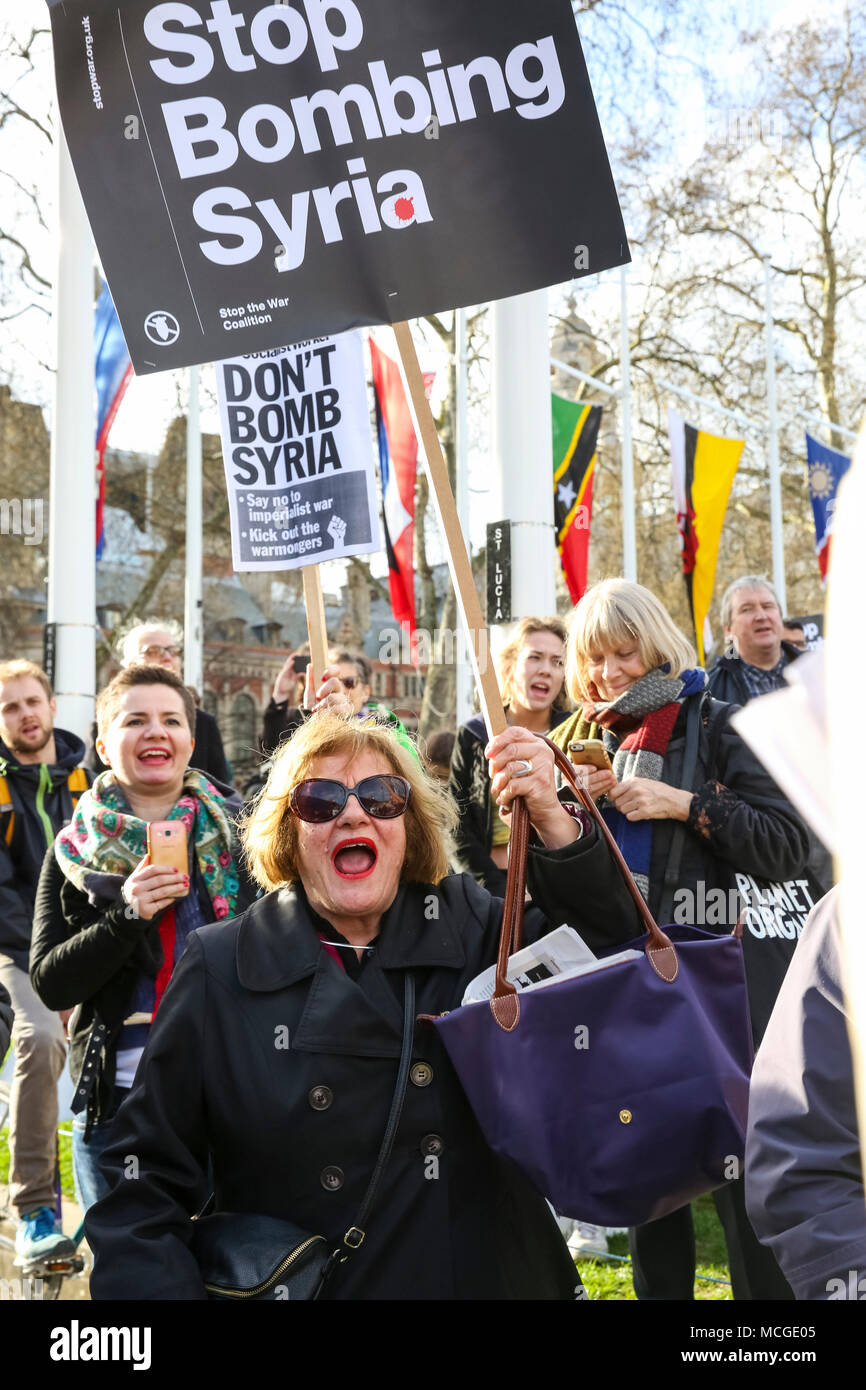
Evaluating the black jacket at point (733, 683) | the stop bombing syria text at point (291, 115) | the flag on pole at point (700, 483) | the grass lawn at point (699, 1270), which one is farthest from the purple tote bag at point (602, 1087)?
the flag on pole at point (700, 483)

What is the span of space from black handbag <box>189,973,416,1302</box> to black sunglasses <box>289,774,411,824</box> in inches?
18.9

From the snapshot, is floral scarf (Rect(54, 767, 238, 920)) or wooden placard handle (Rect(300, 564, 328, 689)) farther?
wooden placard handle (Rect(300, 564, 328, 689))

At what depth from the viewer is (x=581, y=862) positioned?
270 centimetres

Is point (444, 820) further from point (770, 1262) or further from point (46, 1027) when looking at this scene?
point (46, 1027)

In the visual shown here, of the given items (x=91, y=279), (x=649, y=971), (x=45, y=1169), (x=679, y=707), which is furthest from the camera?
(x=91, y=279)

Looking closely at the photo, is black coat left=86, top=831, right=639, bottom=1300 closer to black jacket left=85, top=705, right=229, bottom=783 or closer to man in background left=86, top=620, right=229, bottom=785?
man in background left=86, top=620, right=229, bottom=785

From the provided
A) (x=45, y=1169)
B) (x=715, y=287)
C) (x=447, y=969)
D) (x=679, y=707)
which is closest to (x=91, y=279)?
(x=45, y=1169)

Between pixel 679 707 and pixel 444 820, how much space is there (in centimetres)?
106

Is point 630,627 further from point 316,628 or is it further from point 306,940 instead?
point 306,940

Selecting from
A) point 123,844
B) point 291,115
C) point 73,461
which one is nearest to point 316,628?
point 123,844

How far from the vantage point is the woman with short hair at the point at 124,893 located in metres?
3.58

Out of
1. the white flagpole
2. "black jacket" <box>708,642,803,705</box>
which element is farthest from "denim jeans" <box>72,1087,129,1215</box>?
the white flagpole

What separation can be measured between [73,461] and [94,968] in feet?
23.2

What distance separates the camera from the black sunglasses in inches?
111
